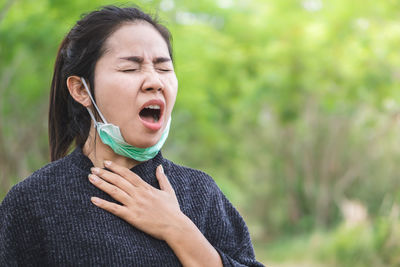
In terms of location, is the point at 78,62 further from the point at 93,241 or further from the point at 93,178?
the point at 93,241

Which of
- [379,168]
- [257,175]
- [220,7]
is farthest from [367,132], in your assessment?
[220,7]

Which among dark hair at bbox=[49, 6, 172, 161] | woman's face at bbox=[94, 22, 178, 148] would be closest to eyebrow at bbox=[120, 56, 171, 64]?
woman's face at bbox=[94, 22, 178, 148]

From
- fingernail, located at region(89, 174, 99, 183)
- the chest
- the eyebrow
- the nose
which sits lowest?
the chest

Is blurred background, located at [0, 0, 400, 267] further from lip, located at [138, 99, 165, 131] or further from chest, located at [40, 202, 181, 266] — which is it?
chest, located at [40, 202, 181, 266]

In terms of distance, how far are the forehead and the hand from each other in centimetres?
38

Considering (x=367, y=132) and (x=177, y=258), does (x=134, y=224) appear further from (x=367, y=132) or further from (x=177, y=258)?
(x=367, y=132)

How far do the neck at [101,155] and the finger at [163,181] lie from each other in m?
0.08

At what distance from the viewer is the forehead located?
2.03 m

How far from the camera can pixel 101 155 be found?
2113mm

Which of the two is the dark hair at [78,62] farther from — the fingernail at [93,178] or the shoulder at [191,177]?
the shoulder at [191,177]

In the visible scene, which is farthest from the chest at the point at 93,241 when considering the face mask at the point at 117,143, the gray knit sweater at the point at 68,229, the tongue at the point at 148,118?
the tongue at the point at 148,118

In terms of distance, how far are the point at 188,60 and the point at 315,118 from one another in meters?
11.2

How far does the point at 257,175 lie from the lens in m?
23.0

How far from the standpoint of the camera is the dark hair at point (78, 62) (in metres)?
2.07
